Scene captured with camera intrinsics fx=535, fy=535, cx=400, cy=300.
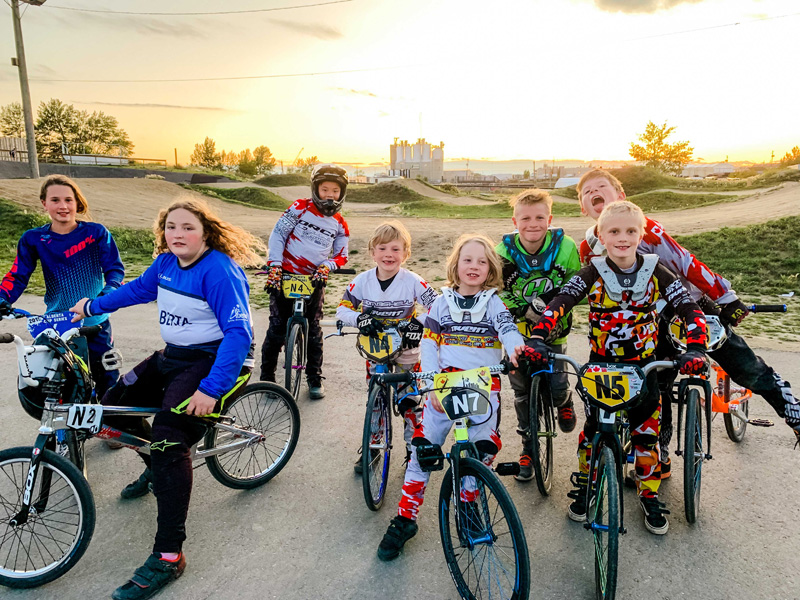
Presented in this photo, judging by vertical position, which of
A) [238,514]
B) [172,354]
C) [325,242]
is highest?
[325,242]

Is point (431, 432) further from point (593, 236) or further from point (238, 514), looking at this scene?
point (593, 236)

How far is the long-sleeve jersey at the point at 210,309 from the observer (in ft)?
9.69

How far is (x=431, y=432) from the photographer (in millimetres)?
2945

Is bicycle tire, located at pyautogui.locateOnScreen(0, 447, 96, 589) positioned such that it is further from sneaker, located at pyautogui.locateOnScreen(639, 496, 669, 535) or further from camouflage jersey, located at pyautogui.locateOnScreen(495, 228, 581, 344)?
sneaker, located at pyautogui.locateOnScreen(639, 496, 669, 535)

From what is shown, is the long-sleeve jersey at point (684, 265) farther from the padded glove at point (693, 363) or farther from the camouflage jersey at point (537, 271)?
the padded glove at point (693, 363)

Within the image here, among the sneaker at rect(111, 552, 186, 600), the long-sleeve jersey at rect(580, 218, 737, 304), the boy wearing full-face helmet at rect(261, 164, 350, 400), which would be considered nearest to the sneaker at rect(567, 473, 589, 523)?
the long-sleeve jersey at rect(580, 218, 737, 304)

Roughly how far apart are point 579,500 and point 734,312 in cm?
155

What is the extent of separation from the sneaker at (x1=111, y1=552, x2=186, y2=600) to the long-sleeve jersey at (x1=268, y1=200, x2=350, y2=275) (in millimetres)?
2978

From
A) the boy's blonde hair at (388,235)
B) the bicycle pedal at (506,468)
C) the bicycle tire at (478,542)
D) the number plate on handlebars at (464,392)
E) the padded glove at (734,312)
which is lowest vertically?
the bicycle tire at (478,542)

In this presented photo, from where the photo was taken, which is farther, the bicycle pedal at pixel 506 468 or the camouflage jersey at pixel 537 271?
→ the camouflage jersey at pixel 537 271

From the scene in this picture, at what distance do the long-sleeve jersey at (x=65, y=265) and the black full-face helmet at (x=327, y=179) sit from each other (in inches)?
74.4

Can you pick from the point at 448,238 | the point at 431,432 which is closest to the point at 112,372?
the point at 431,432

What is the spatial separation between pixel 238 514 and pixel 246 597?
77 centimetres

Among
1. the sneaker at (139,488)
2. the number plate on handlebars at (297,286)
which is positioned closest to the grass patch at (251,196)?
the number plate on handlebars at (297,286)
